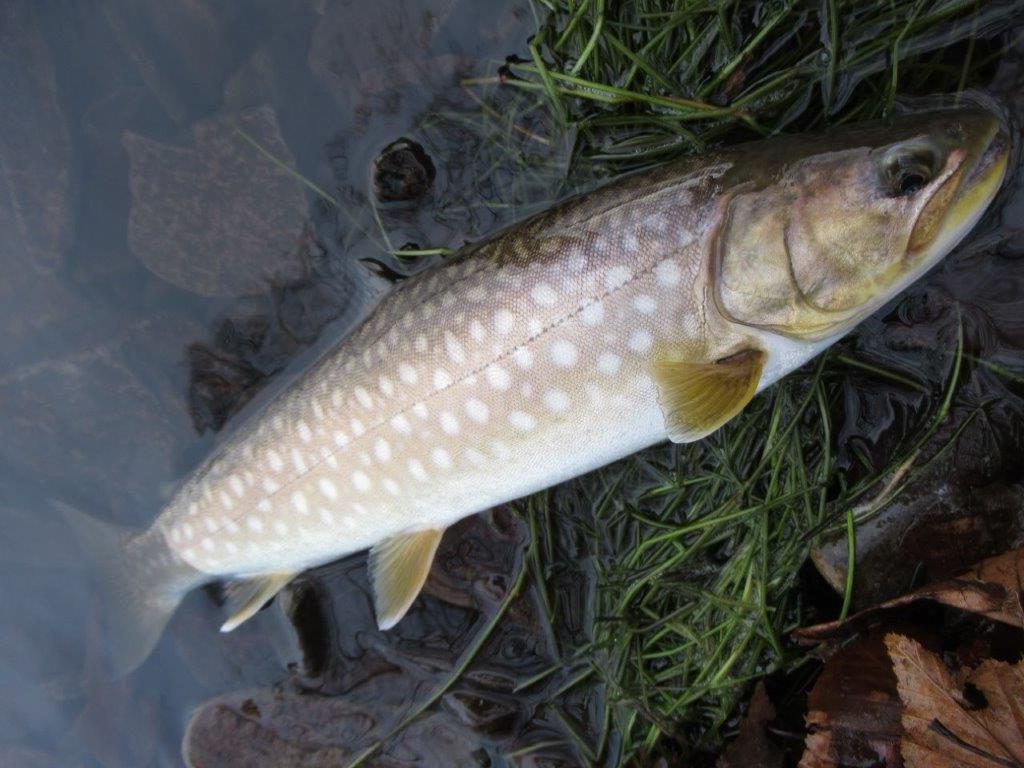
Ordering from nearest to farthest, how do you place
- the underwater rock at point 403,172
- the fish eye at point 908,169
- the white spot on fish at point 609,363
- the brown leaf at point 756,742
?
the fish eye at point 908,169 < the white spot on fish at point 609,363 < the brown leaf at point 756,742 < the underwater rock at point 403,172

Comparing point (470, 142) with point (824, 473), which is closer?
point (824, 473)

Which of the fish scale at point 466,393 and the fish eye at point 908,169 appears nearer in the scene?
the fish eye at point 908,169

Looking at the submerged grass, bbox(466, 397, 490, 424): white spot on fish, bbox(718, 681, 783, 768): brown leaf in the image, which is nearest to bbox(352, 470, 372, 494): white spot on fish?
bbox(466, 397, 490, 424): white spot on fish

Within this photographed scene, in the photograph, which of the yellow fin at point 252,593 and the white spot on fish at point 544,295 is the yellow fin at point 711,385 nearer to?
the white spot on fish at point 544,295

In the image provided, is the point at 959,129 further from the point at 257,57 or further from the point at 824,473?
the point at 257,57

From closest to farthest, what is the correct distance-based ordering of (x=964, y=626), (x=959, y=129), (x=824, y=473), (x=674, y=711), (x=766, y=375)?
(x=959, y=129) → (x=766, y=375) → (x=964, y=626) → (x=824, y=473) → (x=674, y=711)

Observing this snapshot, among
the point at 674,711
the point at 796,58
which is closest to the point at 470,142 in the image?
the point at 796,58

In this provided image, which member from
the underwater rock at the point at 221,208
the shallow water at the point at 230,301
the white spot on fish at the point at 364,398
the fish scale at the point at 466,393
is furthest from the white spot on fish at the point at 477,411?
the underwater rock at the point at 221,208

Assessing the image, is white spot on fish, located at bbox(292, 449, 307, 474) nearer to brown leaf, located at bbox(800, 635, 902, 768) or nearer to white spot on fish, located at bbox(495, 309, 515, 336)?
white spot on fish, located at bbox(495, 309, 515, 336)
